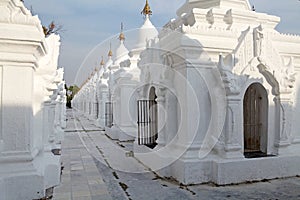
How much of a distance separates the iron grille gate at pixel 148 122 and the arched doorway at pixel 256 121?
106 inches

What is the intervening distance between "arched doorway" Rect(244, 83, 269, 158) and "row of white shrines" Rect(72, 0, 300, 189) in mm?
26

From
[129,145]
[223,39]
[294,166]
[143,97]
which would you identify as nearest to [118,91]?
[129,145]

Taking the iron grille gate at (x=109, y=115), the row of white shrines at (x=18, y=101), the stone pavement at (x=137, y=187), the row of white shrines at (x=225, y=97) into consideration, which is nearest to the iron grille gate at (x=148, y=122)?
the row of white shrines at (x=225, y=97)

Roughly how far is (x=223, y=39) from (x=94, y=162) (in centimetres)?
500

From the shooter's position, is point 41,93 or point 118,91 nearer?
point 41,93

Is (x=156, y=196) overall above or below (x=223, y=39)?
below

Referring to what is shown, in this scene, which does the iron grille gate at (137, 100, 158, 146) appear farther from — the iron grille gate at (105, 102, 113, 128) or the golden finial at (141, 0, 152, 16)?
the iron grille gate at (105, 102, 113, 128)

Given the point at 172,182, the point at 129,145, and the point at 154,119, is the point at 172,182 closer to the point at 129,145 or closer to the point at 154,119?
the point at 154,119

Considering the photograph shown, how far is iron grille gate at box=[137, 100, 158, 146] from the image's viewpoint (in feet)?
28.6

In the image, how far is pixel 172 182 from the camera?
6.21 metres

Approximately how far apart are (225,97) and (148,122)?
124 inches

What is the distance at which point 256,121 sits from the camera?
24.7ft

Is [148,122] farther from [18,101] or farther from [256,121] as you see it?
[18,101]

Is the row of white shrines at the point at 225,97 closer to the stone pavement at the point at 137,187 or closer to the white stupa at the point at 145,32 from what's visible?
the stone pavement at the point at 137,187
